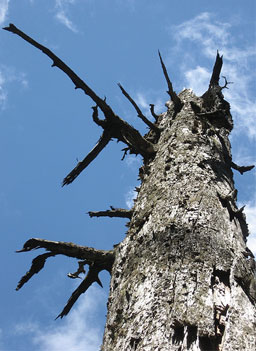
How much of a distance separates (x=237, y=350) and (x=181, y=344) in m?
0.25

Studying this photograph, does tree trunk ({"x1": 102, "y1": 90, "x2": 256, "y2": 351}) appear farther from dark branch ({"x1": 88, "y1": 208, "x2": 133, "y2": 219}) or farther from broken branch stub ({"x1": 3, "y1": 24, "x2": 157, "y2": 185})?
broken branch stub ({"x1": 3, "y1": 24, "x2": 157, "y2": 185})

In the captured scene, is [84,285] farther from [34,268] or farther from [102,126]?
[102,126]

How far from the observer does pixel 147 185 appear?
340cm

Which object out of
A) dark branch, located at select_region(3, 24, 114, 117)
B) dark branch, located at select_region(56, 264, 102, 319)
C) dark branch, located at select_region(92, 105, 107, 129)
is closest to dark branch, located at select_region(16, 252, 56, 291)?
dark branch, located at select_region(56, 264, 102, 319)

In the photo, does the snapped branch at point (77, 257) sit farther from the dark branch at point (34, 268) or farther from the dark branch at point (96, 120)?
the dark branch at point (96, 120)

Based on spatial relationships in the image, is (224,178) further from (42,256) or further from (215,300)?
(42,256)

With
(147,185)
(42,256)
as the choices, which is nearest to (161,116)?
(147,185)

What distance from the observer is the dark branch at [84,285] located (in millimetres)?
3713

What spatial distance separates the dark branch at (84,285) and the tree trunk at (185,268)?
0.78 m

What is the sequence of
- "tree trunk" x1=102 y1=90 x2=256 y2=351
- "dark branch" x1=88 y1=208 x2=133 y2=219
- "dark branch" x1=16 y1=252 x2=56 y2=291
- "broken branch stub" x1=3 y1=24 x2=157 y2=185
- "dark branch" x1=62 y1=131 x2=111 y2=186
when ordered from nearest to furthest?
"tree trunk" x1=102 y1=90 x2=256 y2=351 → "dark branch" x1=16 y1=252 x2=56 y2=291 → "dark branch" x1=88 y1=208 x2=133 y2=219 → "broken branch stub" x1=3 y1=24 x2=157 y2=185 → "dark branch" x1=62 y1=131 x2=111 y2=186

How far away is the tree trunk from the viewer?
1846 millimetres

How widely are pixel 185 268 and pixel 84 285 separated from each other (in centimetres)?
196

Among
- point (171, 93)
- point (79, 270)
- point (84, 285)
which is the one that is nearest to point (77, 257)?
point (79, 270)

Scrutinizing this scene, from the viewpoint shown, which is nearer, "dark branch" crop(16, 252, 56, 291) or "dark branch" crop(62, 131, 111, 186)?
"dark branch" crop(16, 252, 56, 291)
